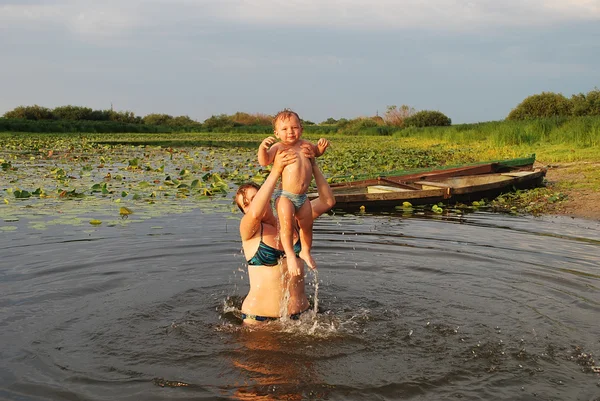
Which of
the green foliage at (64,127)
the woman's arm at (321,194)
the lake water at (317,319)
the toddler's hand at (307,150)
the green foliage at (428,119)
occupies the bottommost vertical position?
the lake water at (317,319)

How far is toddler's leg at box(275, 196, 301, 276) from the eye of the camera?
14.4 ft

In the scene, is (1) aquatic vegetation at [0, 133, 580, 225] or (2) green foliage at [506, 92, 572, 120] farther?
(2) green foliage at [506, 92, 572, 120]

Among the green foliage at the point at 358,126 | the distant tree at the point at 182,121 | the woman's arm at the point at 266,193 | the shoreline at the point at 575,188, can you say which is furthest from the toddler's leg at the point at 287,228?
the distant tree at the point at 182,121

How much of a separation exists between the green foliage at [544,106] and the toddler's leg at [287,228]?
4091 cm

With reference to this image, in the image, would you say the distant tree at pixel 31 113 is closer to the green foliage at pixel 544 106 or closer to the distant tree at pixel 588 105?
the green foliage at pixel 544 106

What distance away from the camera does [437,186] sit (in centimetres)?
1173

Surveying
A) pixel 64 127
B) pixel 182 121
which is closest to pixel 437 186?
pixel 64 127

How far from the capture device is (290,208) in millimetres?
4398

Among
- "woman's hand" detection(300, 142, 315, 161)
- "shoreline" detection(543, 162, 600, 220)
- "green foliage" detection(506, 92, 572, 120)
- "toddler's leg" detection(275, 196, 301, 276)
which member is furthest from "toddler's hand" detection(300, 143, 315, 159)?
"green foliage" detection(506, 92, 572, 120)

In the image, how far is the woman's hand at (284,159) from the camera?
4398 millimetres

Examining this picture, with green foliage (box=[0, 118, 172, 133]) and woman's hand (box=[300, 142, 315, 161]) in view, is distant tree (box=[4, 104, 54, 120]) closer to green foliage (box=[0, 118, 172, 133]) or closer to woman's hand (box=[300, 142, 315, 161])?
green foliage (box=[0, 118, 172, 133])

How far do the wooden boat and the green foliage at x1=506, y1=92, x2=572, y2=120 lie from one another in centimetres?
3041

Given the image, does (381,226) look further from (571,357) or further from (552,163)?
(552,163)

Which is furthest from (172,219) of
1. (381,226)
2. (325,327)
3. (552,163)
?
(552,163)
